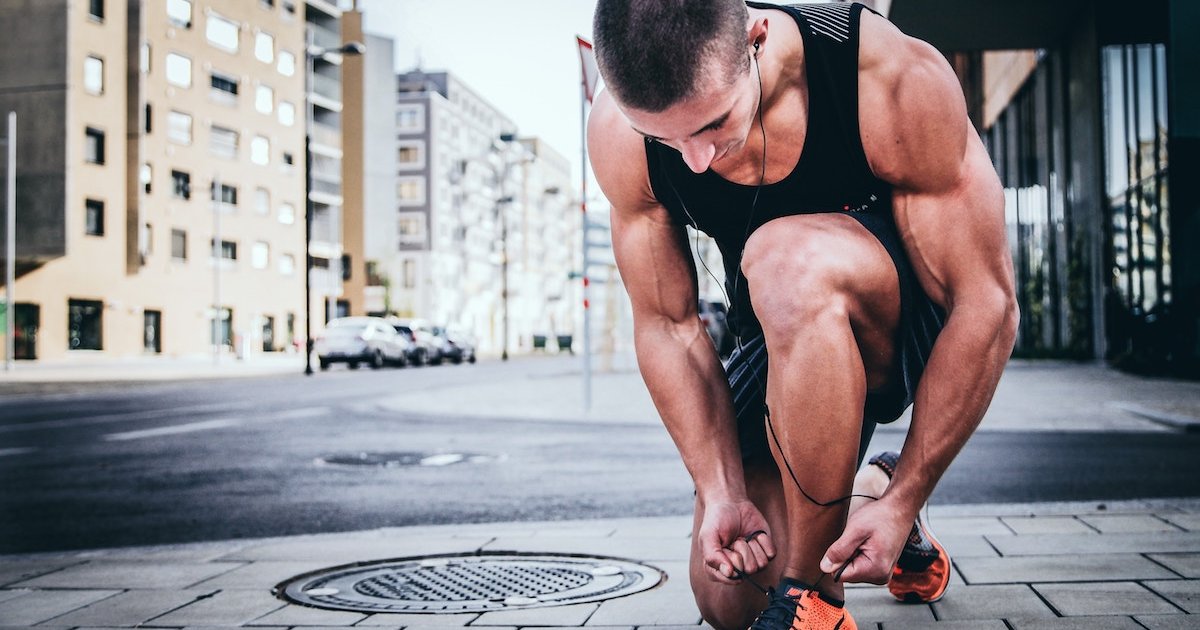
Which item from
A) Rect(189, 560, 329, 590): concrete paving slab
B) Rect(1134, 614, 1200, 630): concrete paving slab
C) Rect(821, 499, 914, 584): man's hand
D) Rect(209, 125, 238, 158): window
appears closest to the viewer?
Rect(821, 499, 914, 584): man's hand

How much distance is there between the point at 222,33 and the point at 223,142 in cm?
449

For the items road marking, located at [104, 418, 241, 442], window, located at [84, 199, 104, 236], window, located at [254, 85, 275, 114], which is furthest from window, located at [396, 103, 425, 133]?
road marking, located at [104, 418, 241, 442]

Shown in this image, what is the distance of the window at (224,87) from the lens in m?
47.7

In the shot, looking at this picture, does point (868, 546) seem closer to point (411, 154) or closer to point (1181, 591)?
point (1181, 591)

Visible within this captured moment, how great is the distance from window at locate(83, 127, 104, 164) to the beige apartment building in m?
Result: 0.05

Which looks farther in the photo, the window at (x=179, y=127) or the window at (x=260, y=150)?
the window at (x=260, y=150)

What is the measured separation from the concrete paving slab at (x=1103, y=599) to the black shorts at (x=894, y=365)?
780 millimetres

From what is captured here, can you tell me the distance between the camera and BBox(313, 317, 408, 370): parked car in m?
32.1

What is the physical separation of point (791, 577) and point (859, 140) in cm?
82

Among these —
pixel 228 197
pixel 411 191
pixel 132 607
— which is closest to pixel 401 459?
pixel 132 607

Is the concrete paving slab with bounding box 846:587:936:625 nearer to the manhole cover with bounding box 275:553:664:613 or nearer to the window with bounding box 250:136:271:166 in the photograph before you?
the manhole cover with bounding box 275:553:664:613

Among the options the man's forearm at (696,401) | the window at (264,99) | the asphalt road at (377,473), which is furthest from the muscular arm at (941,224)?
the window at (264,99)

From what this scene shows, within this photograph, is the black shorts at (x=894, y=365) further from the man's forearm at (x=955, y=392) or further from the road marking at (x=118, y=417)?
the road marking at (x=118, y=417)

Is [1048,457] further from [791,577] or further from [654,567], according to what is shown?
[791,577]
